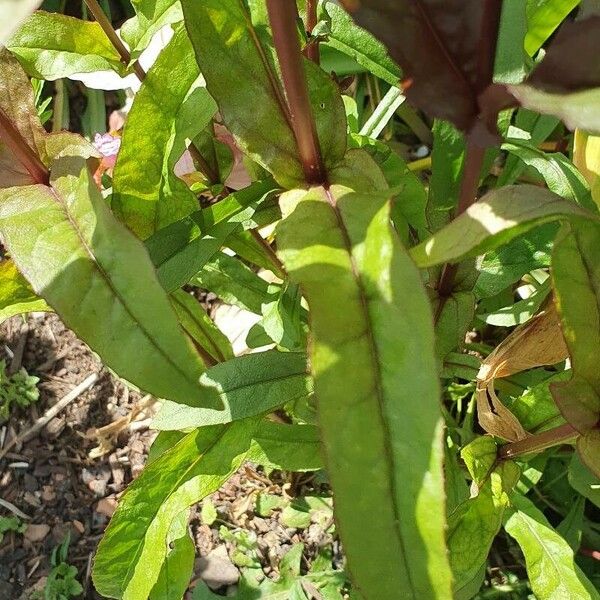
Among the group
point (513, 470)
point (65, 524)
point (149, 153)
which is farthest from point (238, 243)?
point (65, 524)

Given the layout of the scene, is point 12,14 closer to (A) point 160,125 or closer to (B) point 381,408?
(B) point 381,408

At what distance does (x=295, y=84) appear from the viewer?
629 mm

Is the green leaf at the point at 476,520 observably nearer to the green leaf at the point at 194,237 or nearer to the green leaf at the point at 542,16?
the green leaf at the point at 194,237

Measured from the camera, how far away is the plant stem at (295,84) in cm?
58

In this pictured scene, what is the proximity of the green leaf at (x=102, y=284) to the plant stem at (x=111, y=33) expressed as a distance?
26 centimetres

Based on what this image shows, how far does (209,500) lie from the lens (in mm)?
1503

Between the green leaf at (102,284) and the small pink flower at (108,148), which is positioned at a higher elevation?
the green leaf at (102,284)

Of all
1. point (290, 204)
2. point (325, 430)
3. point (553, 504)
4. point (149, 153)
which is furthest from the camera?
point (553, 504)

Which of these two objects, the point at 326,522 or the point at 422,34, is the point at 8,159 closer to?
the point at 422,34

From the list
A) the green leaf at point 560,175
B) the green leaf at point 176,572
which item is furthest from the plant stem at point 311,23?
the green leaf at point 176,572

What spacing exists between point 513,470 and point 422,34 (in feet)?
1.99

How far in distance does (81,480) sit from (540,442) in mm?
959

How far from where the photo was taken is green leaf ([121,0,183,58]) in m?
0.96

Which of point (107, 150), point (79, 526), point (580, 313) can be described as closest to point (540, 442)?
point (580, 313)
